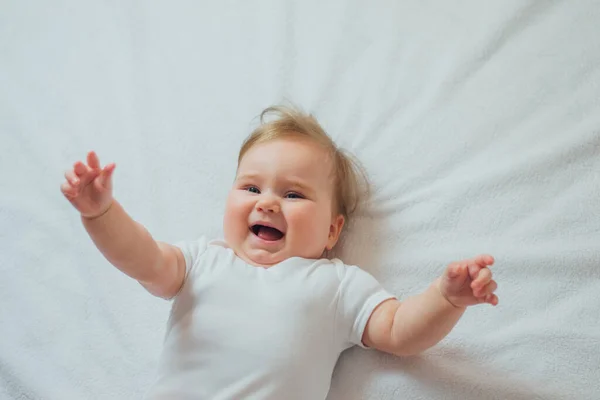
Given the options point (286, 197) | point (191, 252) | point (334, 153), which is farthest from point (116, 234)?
point (334, 153)

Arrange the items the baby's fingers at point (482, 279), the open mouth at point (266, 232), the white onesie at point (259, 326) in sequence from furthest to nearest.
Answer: the open mouth at point (266, 232), the white onesie at point (259, 326), the baby's fingers at point (482, 279)

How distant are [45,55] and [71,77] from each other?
101mm

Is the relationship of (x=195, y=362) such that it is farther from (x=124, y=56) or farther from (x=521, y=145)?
(x=124, y=56)

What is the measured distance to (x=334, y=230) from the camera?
1.06 metres

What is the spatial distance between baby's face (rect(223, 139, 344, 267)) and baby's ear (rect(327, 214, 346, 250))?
2 cm

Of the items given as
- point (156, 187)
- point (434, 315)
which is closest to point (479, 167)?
point (434, 315)

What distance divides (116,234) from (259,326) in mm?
230

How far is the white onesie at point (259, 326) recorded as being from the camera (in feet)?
2.89

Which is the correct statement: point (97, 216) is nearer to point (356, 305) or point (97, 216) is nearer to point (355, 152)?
point (356, 305)

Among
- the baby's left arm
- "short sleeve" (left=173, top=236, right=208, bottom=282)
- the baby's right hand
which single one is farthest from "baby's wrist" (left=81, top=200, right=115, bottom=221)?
the baby's left arm

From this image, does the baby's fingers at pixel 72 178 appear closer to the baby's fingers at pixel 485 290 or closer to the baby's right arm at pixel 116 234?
the baby's right arm at pixel 116 234

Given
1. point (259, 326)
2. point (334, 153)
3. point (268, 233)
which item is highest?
point (334, 153)

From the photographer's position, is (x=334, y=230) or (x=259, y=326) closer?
(x=259, y=326)

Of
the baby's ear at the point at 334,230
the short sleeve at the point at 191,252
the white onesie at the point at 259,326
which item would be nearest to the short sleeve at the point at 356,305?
the white onesie at the point at 259,326
